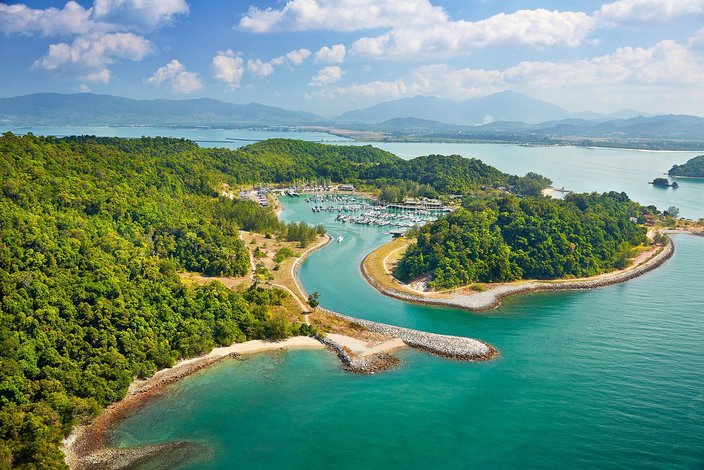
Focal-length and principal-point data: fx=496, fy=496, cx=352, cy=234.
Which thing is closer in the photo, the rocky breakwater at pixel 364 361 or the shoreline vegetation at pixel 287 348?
the shoreline vegetation at pixel 287 348

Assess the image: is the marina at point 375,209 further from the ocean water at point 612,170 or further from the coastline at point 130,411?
the coastline at point 130,411

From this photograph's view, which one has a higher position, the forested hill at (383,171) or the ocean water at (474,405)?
the forested hill at (383,171)

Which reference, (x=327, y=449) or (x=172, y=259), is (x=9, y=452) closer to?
(x=327, y=449)

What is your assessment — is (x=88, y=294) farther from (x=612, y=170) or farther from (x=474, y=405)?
(x=612, y=170)

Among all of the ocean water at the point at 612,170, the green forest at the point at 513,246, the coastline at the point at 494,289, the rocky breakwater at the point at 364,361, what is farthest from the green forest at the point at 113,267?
the ocean water at the point at 612,170

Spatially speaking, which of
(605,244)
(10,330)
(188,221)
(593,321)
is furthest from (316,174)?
(10,330)
